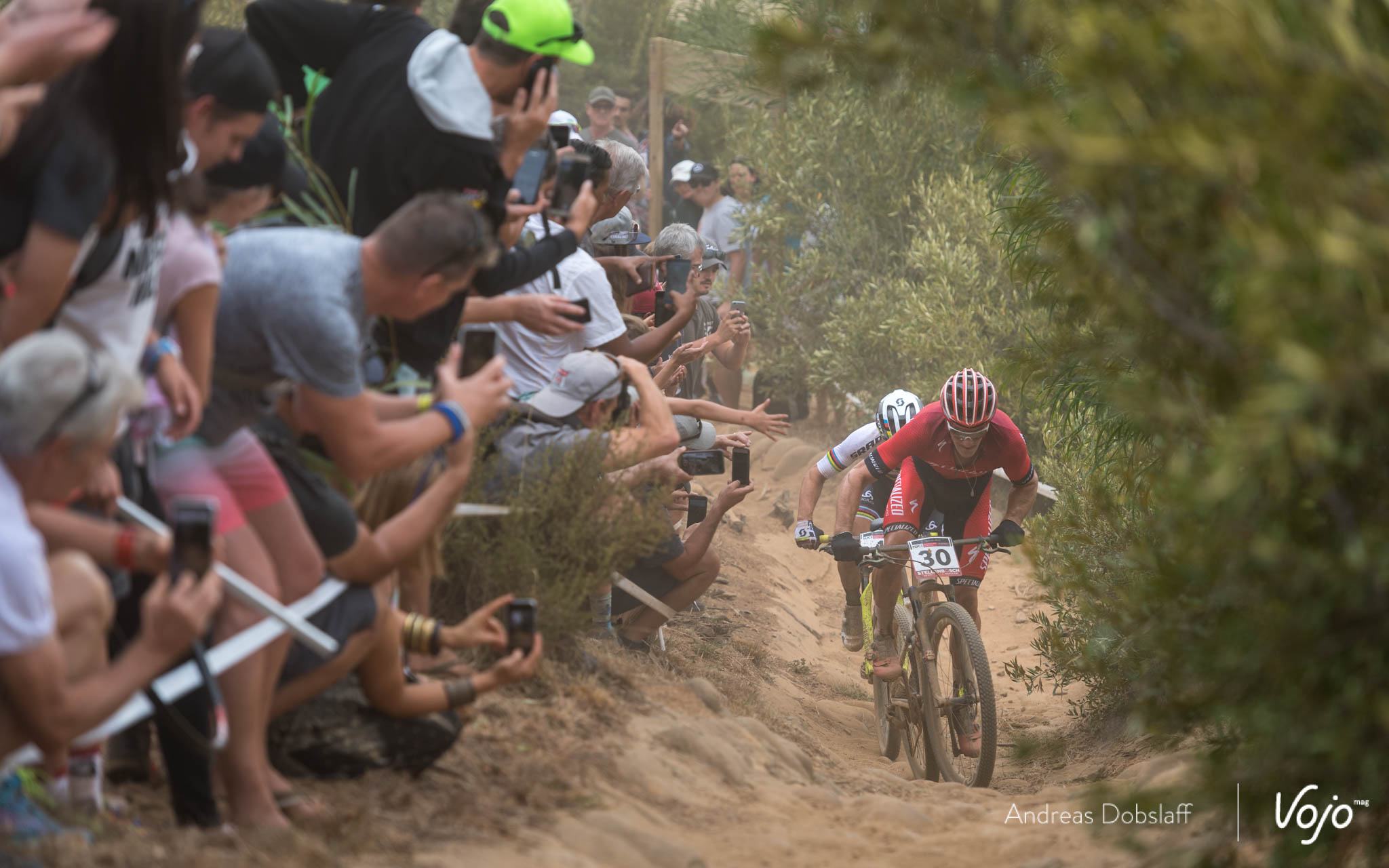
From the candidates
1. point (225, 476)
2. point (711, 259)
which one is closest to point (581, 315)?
point (225, 476)

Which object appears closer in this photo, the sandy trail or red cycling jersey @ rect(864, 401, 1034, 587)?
the sandy trail

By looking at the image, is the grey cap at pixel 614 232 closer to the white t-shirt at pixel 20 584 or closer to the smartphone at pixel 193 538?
the smartphone at pixel 193 538

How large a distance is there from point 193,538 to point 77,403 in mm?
366

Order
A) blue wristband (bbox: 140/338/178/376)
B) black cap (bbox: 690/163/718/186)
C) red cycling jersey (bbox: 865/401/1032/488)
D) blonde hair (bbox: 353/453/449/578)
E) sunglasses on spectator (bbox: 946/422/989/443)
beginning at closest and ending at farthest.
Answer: blue wristband (bbox: 140/338/178/376)
blonde hair (bbox: 353/453/449/578)
sunglasses on spectator (bbox: 946/422/989/443)
red cycling jersey (bbox: 865/401/1032/488)
black cap (bbox: 690/163/718/186)

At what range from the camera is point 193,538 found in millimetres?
2895

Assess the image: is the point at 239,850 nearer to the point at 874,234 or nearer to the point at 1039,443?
the point at 1039,443

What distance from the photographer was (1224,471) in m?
2.30

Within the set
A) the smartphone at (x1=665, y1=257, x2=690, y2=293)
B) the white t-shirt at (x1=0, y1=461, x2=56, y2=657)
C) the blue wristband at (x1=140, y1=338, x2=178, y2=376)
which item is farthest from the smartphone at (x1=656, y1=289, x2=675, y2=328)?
the white t-shirt at (x1=0, y1=461, x2=56, y2=657)

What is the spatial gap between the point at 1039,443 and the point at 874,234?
3.50 meters

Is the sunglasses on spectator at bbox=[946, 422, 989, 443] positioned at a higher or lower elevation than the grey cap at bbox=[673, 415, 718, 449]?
lower

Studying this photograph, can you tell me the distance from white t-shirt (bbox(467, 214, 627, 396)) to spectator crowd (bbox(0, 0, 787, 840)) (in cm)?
41

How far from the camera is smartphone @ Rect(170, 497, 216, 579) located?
2.89 m

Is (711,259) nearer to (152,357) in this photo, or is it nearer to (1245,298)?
(152,357)

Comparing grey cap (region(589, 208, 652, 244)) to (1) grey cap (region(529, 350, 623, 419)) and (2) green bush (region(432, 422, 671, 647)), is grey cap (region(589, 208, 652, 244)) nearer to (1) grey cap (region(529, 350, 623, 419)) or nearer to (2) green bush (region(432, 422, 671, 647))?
(1) grey cap (region(529, 350, 623, 419))
